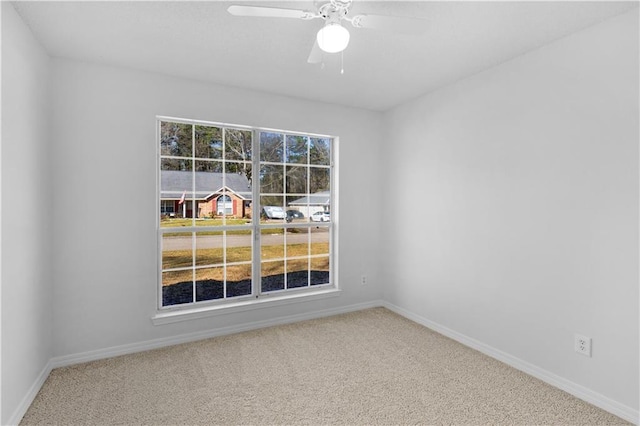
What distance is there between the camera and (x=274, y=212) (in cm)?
374

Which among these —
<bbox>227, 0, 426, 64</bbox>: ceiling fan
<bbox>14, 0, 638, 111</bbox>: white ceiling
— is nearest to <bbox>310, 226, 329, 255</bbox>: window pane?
<bbox>14, 0, 638, 111</bbox>: white ceiling

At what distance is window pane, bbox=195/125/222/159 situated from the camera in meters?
3.30

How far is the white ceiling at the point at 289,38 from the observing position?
2.03m

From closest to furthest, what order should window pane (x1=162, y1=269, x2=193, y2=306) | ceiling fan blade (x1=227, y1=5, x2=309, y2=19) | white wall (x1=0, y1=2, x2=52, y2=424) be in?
ceiling fan blade (x1=227, y1=5, x2=309, y2=19) → white wall (x1=0, y1=2, x2=52, y2=424) → window pane (x1=162, y1=269, x2=193, y2=306)

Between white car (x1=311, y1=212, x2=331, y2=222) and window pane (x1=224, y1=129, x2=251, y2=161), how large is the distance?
102cm

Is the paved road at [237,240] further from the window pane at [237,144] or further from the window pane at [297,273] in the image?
the window pane at [237,144]

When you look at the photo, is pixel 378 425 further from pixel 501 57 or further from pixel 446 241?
pixel 501 57

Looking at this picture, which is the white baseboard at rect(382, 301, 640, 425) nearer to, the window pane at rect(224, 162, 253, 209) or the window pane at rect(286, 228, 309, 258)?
the window pane at rect(286, 228, 309, 258)

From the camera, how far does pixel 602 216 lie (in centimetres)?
219

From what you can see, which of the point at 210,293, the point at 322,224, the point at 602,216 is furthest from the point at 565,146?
the point at 210,293

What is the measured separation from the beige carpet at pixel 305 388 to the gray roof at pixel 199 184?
1435 millimetres

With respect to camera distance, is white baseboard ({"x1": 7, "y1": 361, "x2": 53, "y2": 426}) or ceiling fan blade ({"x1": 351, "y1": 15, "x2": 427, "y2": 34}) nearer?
ceiling fan blade ({"x1": 351, "y1": 15, "x2": 427, "y2": 34})

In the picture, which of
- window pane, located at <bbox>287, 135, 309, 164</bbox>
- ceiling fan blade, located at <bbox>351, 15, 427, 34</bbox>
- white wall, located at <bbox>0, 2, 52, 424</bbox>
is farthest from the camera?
window pane, located at <bbox>287, 135, 309, 164</bbox>

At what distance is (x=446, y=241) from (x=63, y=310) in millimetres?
3475
